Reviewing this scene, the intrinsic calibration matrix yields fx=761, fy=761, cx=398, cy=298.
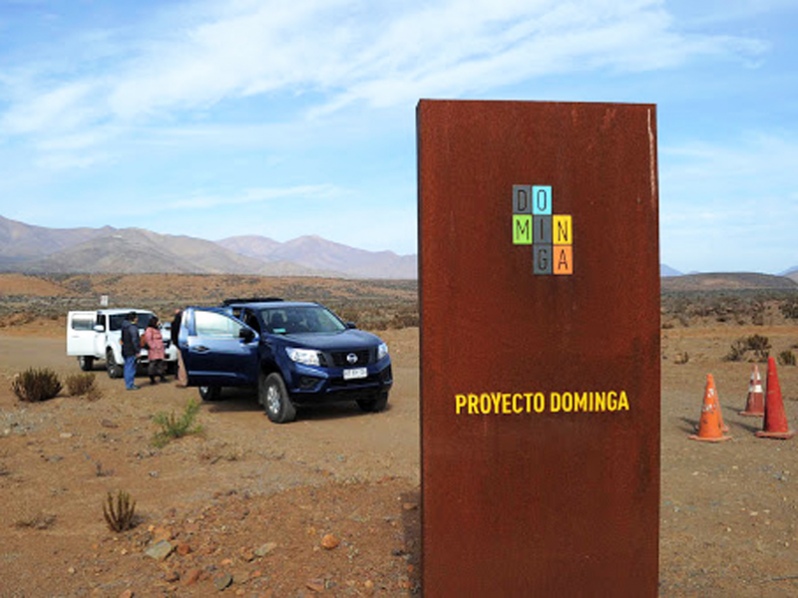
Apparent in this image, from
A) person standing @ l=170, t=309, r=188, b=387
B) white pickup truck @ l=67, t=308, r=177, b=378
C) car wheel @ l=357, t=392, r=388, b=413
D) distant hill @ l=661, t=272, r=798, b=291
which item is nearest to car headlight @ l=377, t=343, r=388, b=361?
car wheel @ l=357, t=392, r=388, b=413

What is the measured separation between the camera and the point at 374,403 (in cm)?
1167

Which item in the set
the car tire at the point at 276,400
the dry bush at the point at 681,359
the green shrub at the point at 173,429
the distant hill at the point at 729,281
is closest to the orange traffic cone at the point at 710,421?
the car tire at the point at 276,400

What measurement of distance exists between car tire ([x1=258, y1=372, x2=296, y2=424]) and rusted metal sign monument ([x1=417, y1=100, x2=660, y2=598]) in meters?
7.31

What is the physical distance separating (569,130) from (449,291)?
961 millimetres

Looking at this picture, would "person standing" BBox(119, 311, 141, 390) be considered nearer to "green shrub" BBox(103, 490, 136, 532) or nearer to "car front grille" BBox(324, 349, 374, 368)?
"car front grille" BBox(324, 349, 374, 368)

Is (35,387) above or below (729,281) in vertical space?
below

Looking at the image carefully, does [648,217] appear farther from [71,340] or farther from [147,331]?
[71,340]

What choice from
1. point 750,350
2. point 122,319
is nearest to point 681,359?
point 750,350

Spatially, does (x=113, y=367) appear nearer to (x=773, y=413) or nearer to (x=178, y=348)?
(x=178, y=348)

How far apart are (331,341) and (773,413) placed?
5.86 metres

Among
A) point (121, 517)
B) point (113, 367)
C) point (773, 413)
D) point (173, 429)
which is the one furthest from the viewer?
point (113, 367)

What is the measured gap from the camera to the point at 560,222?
11.9ft

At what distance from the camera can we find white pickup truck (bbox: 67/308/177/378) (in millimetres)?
17294

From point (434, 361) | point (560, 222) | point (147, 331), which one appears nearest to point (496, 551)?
point (434, 361)
